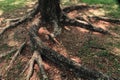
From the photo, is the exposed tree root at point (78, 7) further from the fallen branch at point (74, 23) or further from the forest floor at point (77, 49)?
the forest floor at point (77, 49)

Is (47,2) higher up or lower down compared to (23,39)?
higher up

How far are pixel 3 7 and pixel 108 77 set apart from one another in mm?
9386

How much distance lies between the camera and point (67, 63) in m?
6.56

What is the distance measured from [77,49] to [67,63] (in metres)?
1.38

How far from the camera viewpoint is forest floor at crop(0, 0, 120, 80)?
6762 mm

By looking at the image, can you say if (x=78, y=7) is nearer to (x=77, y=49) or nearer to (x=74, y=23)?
(x=74, y=23)

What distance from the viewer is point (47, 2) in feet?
29.6

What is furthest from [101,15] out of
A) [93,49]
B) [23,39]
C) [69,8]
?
[23,39]

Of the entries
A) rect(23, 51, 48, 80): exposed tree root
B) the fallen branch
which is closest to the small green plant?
the fallen branch

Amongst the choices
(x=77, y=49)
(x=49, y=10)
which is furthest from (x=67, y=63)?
(x=49, y=10)

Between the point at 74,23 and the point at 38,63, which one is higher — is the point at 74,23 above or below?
above

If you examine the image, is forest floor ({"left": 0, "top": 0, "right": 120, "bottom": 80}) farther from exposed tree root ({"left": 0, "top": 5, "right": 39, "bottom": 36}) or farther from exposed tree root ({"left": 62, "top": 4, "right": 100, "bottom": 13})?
exposed tree root ({"left": 62, "top": 4, "right": 100, "bottom": 13})

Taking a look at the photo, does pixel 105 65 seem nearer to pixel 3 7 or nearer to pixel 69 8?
pixel 69 8

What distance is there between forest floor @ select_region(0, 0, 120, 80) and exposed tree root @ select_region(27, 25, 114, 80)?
21cm
